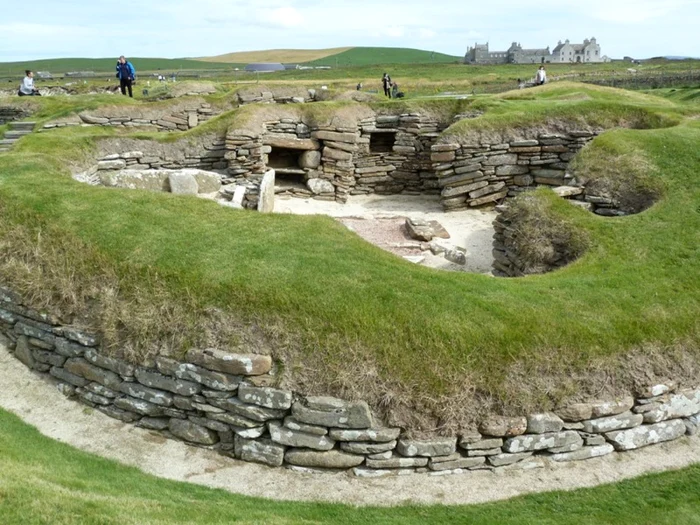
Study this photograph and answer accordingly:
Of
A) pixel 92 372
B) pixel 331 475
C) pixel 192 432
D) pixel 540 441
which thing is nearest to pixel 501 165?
pixel 540 441

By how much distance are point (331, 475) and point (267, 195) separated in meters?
10.6

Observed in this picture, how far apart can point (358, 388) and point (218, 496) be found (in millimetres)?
2132

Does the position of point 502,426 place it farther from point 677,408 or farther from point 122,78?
point 122,78

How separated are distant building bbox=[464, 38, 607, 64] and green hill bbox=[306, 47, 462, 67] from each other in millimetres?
15613

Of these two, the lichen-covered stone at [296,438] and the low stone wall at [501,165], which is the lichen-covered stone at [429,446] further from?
the low stone wall at [501,165]

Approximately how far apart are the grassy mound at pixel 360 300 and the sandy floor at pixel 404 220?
12.7 ft

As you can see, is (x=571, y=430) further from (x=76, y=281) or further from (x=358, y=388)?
(x=76, y=281)

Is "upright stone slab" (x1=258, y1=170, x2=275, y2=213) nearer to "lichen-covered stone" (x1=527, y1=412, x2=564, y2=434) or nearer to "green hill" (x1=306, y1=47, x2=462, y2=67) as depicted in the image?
"lichen-covered stone" (x1=527, y1=412, x2=564, y2=434)

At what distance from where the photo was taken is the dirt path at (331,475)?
7031 millimetres

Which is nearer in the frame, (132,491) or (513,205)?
(132,491)

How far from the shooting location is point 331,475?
7297mm

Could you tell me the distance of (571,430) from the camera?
7.46 meters

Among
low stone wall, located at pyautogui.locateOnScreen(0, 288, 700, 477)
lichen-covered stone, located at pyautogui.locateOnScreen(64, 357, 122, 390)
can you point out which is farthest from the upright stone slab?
low stone wall, located at pyautogui.locateOnScreen(0, 288, 700, 477)

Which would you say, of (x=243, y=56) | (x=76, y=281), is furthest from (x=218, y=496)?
(x=243, y=56)
